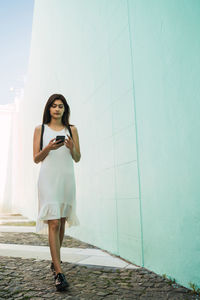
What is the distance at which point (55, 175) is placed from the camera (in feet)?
8.01

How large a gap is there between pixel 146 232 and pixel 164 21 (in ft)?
6.29

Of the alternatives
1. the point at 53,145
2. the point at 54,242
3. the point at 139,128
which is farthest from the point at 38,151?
the point at 139,128

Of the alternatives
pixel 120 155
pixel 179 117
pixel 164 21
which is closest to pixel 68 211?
pixel 120 155

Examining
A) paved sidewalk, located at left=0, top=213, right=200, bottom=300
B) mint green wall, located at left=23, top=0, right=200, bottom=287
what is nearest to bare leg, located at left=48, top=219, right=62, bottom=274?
paved sidewalk, located at left=0, top=213, right=200, bottom=300

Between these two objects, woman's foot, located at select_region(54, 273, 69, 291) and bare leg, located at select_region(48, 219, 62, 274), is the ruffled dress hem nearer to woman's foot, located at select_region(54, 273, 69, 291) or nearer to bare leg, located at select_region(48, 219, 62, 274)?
bare leg, located at select_region(48, 219, 62, 274)

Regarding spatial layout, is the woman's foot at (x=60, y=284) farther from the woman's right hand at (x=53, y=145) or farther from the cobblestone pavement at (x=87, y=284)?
the woman's right hand at (x=53, y=145)

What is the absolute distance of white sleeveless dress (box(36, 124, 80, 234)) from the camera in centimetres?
233

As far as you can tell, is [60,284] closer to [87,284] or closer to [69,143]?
[87,284]

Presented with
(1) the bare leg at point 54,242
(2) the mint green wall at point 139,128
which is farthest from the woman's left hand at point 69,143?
(2) the mint green wall at point 139,128

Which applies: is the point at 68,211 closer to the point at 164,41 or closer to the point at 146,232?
the point at 146,232

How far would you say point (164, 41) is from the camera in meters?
2.38

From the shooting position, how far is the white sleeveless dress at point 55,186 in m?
2.33

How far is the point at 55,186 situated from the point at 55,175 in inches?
3.9

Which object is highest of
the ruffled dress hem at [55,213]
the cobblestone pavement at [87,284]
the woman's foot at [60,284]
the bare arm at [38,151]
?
the bare arm at [38,151]
